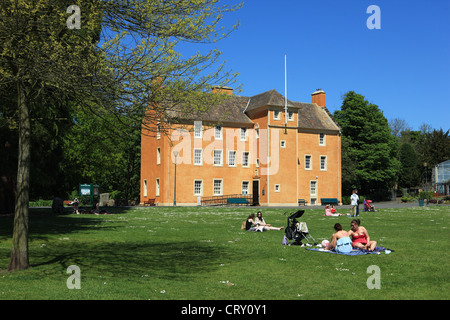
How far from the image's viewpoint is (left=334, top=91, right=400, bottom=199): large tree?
2763 inches

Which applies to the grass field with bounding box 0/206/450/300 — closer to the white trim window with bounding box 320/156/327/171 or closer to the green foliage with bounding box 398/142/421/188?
the white trim window with bounding box 320/156/327/171

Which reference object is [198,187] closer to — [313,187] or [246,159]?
[246,159]

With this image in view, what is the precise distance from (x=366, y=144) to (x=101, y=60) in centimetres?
6598

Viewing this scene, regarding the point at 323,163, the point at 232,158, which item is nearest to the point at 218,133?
the point at 232,158

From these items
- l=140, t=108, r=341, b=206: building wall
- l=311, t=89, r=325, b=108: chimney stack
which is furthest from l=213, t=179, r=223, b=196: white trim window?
l=311, t=89, r=325, b=108: chimney stack

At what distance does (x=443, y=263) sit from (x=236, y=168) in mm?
47928

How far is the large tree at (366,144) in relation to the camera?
70.2 metres

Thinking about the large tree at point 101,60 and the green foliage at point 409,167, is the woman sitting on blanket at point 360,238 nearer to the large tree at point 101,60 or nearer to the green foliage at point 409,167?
the large tree at point 101,60

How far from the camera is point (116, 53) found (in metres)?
9.96

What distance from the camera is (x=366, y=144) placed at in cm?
7081

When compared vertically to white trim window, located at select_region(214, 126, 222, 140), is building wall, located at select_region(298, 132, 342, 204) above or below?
below

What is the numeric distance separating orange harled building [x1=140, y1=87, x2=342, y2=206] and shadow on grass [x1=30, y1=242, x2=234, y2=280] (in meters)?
38.3

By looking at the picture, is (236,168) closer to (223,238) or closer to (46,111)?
(46,111)

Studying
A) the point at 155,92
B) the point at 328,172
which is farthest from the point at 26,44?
the point at 328,172
